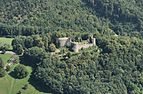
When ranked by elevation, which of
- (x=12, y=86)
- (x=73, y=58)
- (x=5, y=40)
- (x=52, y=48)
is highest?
(x=52, y=48)

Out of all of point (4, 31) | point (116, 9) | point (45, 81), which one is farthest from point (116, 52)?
point (116, 9)

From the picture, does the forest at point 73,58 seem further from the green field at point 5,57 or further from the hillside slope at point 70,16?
the green field at point 5,57

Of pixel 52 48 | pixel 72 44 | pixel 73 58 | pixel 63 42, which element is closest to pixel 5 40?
pixel 63 42

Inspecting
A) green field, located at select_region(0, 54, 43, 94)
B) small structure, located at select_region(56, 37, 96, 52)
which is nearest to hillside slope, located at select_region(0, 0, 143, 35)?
small structure, located at select_region(56, 37, 96, 52)

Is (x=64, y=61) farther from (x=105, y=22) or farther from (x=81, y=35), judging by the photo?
(x=105, y=22)

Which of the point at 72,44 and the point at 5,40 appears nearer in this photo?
the point at 72,44

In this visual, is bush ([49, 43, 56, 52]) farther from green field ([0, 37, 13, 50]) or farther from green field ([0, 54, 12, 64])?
green field ([0, 37, 13, 50])

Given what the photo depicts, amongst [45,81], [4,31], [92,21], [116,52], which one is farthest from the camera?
[92,21]

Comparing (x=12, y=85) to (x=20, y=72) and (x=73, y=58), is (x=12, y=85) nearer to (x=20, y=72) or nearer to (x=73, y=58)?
(x=20, y=72)

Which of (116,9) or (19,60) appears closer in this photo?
(19,60)
